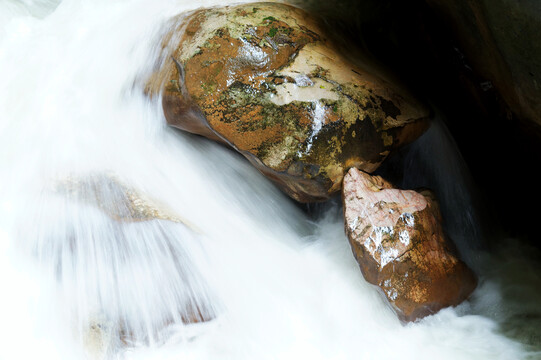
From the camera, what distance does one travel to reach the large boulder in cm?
241

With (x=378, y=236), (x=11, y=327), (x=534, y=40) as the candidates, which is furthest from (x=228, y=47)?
(x=11, y=327)

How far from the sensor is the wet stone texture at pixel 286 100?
9.83 ft

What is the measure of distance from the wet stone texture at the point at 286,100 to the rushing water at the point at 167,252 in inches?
15.7

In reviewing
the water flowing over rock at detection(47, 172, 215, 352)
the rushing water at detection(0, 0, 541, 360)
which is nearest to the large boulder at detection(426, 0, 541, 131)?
the rushing water at detection(0, 0, 541, 360)

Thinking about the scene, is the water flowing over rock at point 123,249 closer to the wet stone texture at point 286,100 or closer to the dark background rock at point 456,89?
the wet stone texture at point 286,100

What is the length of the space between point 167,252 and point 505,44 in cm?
221

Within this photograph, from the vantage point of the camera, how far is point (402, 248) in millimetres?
2838

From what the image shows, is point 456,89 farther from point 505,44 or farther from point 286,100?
point 286,100

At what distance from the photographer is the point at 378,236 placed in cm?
284

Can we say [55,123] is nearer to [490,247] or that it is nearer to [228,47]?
[228,47]

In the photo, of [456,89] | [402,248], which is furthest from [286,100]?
[456,89]

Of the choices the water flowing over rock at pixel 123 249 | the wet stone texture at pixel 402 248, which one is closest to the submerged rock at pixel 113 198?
the water flowing over rock at pixel 123 249

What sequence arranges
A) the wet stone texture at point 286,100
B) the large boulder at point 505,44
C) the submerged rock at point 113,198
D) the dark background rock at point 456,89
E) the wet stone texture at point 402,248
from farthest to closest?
the dark background rock at point 456,89 < the submerged rock at point 113,198 < the wet stone texture at point 286,100 < the wet stone texture at point 402,248 < the large boulder at point 505,44

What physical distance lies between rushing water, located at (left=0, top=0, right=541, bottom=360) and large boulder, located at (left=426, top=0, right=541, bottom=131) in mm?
665
